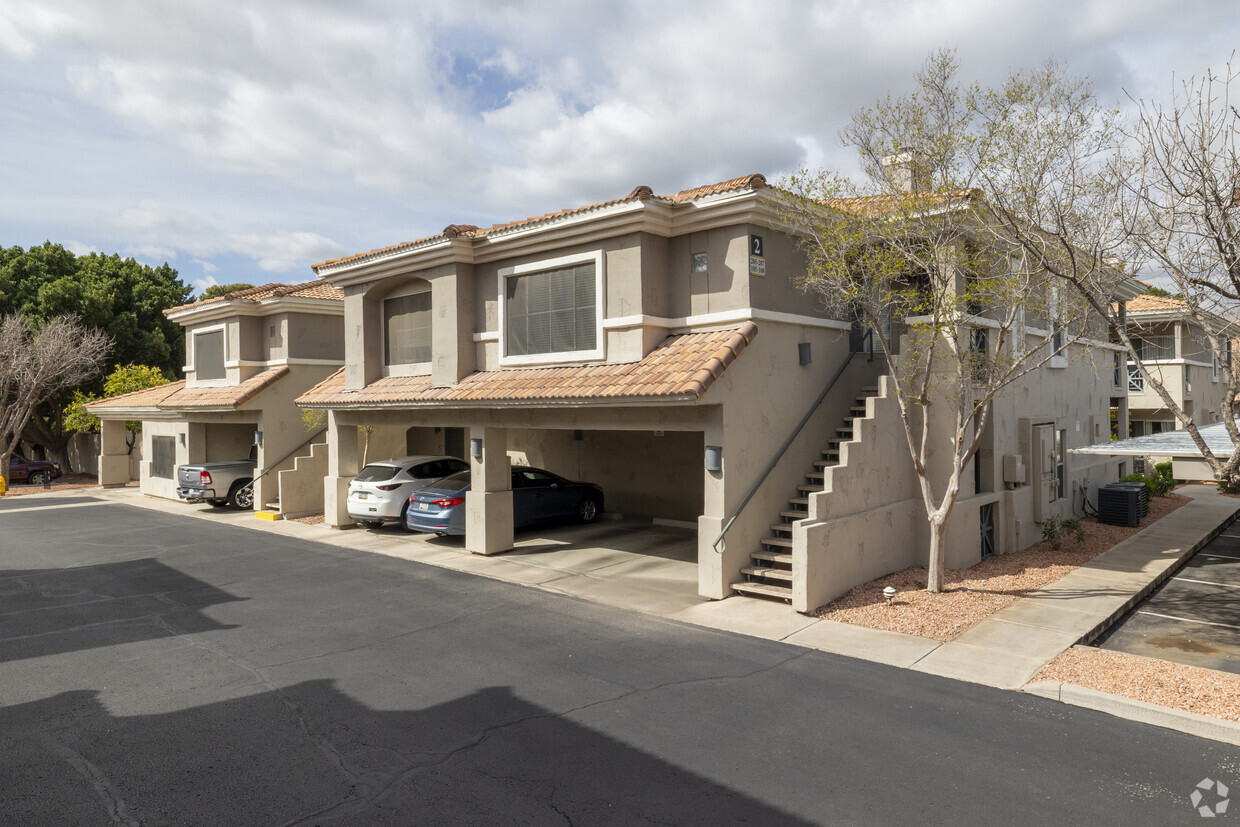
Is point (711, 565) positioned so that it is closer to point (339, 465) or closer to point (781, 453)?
point (781, 453)

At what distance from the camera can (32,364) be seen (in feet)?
94.4

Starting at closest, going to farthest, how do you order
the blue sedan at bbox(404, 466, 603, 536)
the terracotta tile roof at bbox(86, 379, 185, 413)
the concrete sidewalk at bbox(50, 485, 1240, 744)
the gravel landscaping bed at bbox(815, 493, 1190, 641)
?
the concrete sidewalk at bbox(50, 485, 1240, 744) → the gravel landscaping bed at bbox(815, 493, 1190, 641) → the blue sedan at bbox(404, 466, 603, 536) → the terracotta tile roof at bbox(86, 379, 185, 413)

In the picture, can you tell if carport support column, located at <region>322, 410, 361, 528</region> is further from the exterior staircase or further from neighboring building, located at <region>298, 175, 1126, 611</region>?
the exterior staircase

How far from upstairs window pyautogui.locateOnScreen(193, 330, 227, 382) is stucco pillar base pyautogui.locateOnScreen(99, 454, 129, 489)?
8438mm

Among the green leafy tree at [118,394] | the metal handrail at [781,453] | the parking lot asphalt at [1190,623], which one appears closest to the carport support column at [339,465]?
the metal handrail at [781,453]

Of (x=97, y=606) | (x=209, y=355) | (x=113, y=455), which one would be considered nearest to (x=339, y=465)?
(x=97, y=606)

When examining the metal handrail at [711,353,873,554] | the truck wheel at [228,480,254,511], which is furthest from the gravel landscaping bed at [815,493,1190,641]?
the truck wheel at [228,480,254,511]

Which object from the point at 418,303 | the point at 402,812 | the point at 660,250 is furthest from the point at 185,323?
the point at 402,812

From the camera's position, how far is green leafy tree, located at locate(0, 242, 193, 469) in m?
32.8

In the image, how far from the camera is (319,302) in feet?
71.6

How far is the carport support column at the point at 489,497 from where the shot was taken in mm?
14320

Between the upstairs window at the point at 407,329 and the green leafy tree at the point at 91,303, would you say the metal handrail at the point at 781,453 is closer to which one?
the upstairs window at the point at 407,329

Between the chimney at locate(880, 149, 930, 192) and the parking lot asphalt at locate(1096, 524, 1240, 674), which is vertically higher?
the chimney at locate(880, 149, 930, 192)

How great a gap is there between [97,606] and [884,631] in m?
10.8
